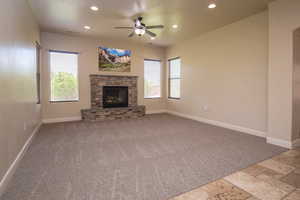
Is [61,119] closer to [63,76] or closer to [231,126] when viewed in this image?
[63,76]

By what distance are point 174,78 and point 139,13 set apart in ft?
12.2

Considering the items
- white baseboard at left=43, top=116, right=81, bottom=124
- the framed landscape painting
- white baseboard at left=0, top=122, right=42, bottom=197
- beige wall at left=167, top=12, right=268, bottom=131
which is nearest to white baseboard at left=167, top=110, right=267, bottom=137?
beige wall at left=167, top=12, right=268, bottom=131

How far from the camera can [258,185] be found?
2.01 m

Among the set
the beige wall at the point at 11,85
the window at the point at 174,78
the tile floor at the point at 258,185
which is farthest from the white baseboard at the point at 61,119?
the tile floor at the point at 258,185

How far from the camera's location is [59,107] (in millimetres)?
5648

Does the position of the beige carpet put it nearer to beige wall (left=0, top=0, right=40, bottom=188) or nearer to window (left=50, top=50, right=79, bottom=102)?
beige wall (left=0, top=0, right=40, bottom=188)

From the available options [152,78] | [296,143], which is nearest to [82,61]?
[152,78]

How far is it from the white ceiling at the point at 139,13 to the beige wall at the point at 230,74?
0.41 m

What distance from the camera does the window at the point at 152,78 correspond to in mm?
7285

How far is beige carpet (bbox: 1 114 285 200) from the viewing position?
1.88 metres

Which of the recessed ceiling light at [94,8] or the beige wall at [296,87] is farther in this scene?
the recessed ceiling light at [94,8]

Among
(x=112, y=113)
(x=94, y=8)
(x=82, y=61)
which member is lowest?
(x=112, y=113)

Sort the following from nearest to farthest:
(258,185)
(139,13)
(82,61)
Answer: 1. (258,185)
2. (139,13)
3. (82,61)

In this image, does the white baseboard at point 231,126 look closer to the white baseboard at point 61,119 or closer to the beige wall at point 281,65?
the beige wall at point 281,65
